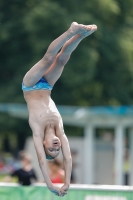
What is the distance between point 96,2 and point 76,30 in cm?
1366

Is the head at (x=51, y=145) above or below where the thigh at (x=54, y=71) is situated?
below

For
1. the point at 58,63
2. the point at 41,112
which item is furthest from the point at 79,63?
the point at 41,112

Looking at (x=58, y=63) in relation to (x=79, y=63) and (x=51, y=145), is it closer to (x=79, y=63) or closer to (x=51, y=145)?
(x=51, y=145)

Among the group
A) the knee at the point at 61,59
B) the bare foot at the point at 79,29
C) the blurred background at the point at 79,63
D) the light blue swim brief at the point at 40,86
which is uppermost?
the bare foot at the point at 79,29

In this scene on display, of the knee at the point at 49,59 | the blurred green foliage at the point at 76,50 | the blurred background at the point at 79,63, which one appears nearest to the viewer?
the knee at the point at 49,59

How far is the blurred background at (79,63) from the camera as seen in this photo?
→ 57.8 ft

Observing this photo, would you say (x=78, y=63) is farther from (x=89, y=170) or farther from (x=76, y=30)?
(x=76, y=30)

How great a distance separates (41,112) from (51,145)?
416 mm

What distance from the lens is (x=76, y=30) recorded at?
297 inches

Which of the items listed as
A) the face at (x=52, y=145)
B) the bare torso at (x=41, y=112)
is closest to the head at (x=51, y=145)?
the face at (x=52, y=145)

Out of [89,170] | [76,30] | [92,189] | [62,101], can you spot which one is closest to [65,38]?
[76,30]

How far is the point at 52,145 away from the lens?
24.5 ft

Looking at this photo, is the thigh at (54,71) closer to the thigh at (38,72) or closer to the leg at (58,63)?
the leg at (58,63)

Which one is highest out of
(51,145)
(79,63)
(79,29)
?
(79,29)
